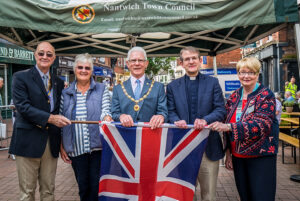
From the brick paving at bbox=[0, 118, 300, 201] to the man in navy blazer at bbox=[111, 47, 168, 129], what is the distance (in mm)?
2212

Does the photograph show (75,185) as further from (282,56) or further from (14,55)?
(282,56)

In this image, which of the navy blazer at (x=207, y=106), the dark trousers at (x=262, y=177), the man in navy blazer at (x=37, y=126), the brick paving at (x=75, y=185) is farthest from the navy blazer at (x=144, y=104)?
the brick paving at (x=75, y=185)

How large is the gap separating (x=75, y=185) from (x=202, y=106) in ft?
10.5

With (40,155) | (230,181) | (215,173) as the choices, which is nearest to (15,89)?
(40,155)

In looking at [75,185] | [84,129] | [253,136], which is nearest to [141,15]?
[84,129]

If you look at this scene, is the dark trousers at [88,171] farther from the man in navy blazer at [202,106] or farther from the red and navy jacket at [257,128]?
the red and navy jacket at [257,128]

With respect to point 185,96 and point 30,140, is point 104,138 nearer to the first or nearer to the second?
point 30,140

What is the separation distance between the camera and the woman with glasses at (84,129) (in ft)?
9.81

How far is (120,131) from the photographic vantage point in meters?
2.86

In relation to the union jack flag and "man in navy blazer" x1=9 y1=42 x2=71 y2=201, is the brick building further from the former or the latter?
"man in navy blazer" x1=9 y1=42 x2=71 y2=201

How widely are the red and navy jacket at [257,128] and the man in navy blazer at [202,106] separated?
0.28 metres

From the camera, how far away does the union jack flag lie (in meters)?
2.86

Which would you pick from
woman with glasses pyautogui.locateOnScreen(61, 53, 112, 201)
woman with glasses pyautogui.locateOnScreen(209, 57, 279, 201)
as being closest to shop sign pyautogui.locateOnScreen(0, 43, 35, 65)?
woman with glasses pyautogui.locateOnScreen(61, 53, 112, 201)

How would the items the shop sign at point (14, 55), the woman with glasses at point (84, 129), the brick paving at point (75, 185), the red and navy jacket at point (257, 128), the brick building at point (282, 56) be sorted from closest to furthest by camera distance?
the red and navy jacket at point (257, 128) < the woman with glasses at point (84, 129) < the brick paving at point (75, 185) < the shop sign at point (14, 55) < the brick building at point (282, 56)
